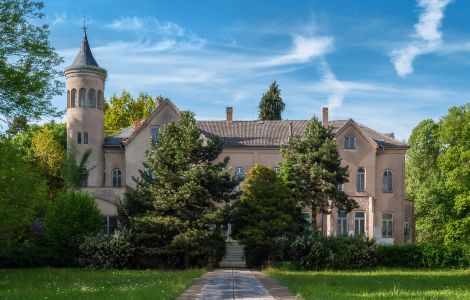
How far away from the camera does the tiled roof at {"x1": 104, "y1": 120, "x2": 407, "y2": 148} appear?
55.8 metres

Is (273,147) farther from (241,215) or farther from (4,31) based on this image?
(4,31)

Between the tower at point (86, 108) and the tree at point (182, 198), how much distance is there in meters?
16.7

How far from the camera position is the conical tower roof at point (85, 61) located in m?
52.2

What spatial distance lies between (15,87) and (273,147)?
3462cm

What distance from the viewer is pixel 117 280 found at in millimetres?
25812

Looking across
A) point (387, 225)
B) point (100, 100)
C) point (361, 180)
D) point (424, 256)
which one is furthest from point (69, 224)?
point (387, 225)

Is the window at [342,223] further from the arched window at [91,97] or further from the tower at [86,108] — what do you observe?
the arched window at [91,97]

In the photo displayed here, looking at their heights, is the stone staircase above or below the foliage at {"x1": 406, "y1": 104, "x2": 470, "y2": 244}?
below

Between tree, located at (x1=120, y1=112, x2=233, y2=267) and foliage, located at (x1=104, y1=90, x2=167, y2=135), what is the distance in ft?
109

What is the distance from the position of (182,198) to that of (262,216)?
457cm

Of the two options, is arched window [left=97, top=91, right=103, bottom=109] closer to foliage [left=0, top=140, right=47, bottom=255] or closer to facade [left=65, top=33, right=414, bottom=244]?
facade [left=65, top=33, right=414, bottom=244]

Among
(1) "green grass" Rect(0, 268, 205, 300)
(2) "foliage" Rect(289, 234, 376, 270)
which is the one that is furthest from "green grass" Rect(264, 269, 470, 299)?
(2) "foliage" Rect(289, 234, 376, 270)

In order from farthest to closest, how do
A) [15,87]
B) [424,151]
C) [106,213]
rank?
[424,151]
[106,213]
[15,87]

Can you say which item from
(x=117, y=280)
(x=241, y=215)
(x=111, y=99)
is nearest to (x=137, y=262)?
(x=241, y=215)
